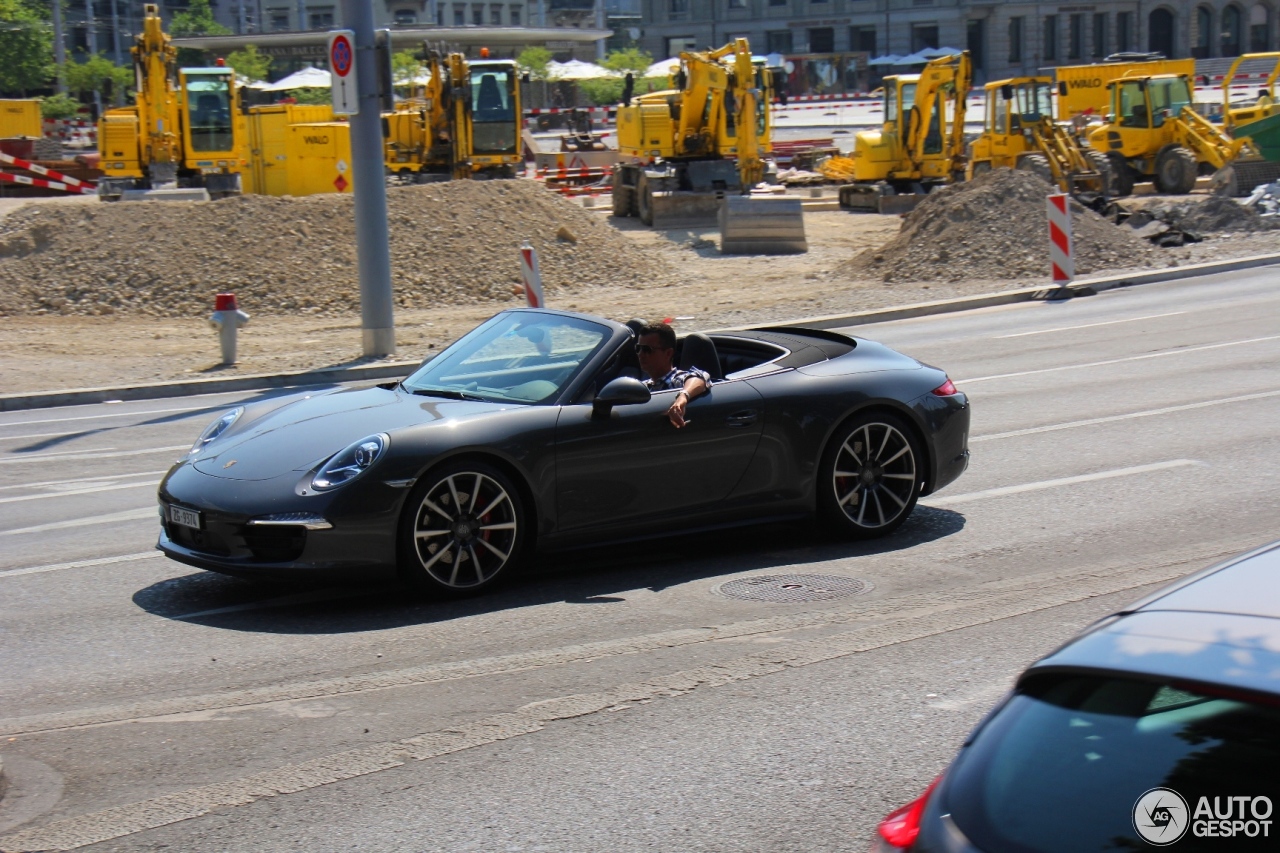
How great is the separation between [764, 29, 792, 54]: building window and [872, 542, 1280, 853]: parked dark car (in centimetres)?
10528

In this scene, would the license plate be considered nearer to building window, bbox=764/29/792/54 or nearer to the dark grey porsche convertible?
the dark grey porsche convertible

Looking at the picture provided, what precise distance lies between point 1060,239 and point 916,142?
15.4 metres

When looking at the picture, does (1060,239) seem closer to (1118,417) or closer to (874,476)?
(1118,417)

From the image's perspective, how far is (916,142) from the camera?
36312 millimetres

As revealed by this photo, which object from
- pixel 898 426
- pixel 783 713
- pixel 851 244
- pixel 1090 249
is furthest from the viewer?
pixel 851 244

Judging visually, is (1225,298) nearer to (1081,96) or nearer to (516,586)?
(516,586)

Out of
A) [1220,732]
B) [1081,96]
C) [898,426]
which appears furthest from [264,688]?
[1081,96]

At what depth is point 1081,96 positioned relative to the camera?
45.9 metres

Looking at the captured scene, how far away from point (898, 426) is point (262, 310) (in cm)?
1587

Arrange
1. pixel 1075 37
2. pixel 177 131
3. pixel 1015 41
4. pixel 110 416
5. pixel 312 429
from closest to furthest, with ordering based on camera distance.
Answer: pixel 312 429 < pixel 110 416 < pixel 177 131 < pixel 1015 41 < pixel 1075 37

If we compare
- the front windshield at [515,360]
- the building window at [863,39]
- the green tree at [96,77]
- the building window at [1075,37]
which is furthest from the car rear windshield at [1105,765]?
the building window at [863,39]

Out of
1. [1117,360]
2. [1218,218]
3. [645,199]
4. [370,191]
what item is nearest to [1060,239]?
[1117,360]

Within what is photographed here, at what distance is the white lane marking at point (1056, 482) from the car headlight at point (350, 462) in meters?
3.69

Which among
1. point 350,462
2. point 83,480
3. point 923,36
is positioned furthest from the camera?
point 923,36
